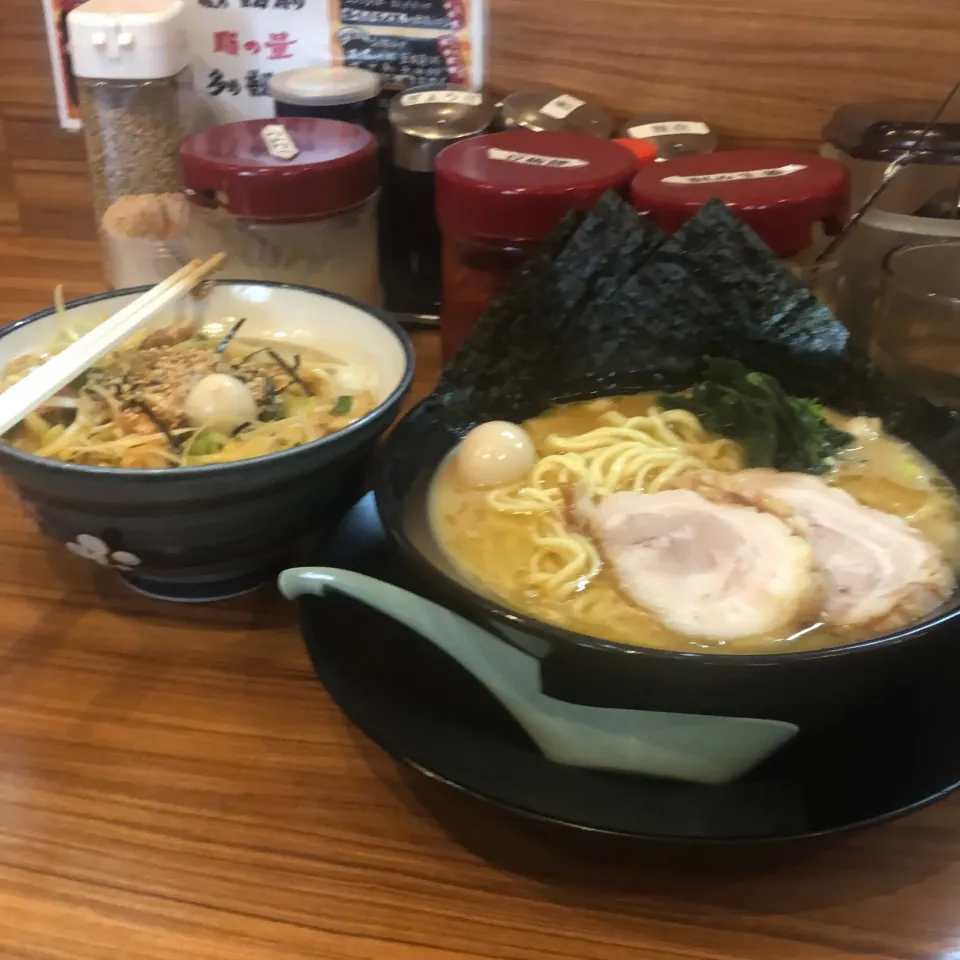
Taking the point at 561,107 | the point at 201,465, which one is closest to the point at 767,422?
the point at 201,465

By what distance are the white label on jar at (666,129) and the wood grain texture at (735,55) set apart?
0.21 ft

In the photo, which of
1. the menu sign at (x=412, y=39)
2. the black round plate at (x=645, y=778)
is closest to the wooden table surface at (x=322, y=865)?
the black round plate at (x=645, y=778)

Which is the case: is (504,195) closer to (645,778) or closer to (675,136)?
(675,136)

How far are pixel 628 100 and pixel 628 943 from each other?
40.9 inches

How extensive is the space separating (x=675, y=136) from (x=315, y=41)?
504 mm

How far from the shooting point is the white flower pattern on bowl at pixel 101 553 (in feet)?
2.50

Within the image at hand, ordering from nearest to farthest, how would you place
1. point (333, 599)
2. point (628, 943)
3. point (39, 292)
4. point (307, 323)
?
point (628, 943)
point (333, 599)
point (307, 323)
point (39, 292)

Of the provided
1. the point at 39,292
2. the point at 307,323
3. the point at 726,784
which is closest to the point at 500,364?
the point at 307,323

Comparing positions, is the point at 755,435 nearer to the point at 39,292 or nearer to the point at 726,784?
the point at 726,784

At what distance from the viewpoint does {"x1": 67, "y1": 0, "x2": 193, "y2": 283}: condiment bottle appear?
116cm

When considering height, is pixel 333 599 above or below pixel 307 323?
below

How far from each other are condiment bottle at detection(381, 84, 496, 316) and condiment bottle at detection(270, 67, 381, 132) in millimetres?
40

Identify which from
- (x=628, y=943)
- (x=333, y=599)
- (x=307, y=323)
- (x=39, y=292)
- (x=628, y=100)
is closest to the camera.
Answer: (x=628, y=943)

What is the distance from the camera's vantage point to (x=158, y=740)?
2.34 feet
